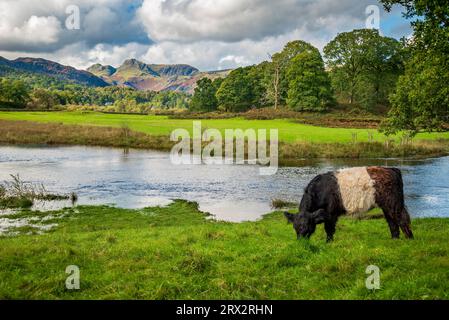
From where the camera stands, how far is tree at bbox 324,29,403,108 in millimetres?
96750

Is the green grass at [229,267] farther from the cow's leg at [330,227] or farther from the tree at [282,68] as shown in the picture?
the tree at [282,68]

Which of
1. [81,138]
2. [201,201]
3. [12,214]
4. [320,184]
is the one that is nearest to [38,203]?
[12,214]

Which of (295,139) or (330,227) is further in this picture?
(295,139)

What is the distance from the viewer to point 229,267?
1057 centimetres

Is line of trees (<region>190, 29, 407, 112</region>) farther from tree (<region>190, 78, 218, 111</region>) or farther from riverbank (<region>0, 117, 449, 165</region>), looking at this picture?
tree (<region>190, 78, 218, 111</region>)

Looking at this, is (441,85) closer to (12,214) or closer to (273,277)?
(273,277)

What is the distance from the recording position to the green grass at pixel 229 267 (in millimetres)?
8648

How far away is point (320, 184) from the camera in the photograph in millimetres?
13852

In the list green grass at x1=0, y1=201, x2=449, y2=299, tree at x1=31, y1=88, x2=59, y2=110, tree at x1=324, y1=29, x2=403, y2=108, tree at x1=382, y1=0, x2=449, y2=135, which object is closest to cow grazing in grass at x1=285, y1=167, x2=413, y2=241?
green grass at x1=0, y1=201, x2=449, y2=299

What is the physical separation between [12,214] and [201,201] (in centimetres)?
1271

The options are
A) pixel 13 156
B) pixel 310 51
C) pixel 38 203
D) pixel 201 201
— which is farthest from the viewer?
pixel 310 51

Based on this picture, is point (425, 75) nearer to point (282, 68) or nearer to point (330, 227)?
point (330, 227)

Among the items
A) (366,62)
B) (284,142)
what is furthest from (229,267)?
(366,62)

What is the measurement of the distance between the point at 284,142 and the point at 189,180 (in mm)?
22322
